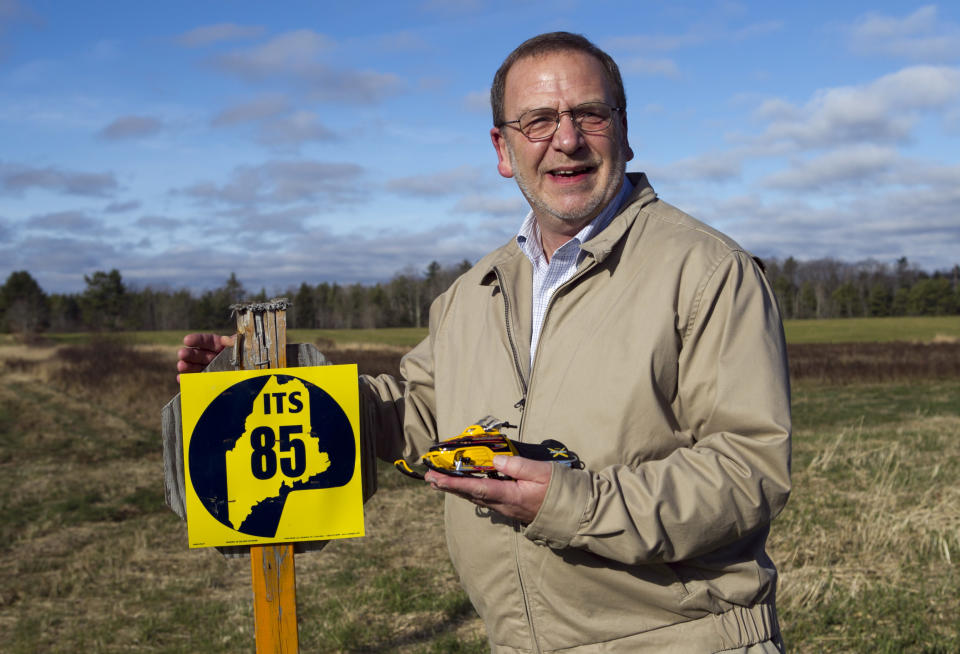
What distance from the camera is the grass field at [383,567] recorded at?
514 cm

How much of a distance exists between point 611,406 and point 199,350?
5.41 ft

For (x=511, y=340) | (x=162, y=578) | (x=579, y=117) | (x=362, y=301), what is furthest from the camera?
(x=362, y=301)

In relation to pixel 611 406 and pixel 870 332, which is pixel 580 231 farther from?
pixel 870 332

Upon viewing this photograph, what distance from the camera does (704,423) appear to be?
210 cm

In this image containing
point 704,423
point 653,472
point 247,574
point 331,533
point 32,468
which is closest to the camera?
point 653,472

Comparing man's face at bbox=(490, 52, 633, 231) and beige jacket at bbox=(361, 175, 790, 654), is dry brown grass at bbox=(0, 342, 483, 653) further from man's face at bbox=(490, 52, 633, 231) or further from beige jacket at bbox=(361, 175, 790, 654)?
man's face at bbox=(490, 52, 633, 231)

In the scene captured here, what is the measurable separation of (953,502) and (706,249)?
6.47 m

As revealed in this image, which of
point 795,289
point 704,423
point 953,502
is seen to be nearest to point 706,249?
point 704,423

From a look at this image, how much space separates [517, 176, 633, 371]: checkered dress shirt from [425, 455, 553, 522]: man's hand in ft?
1.84

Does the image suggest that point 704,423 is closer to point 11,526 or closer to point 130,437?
point 11,526

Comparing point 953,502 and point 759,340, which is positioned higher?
point 759,340

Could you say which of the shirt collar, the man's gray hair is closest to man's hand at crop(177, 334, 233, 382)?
the shirt collar

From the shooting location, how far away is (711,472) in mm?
1948

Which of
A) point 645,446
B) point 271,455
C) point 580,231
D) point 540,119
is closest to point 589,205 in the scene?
point 580,231
